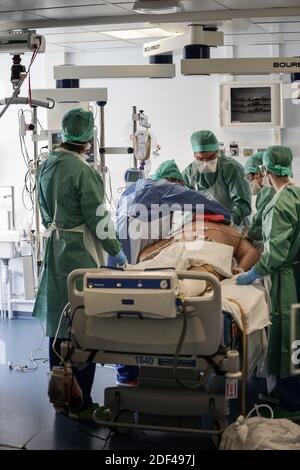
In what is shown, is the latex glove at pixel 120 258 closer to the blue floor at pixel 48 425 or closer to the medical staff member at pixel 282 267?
the medical staff member at pixel 282 267

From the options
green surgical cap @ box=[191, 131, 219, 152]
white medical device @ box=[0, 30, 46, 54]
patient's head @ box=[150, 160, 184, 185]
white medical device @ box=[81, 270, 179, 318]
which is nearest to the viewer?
white medical device @ box=[81, 270, 179, 318]

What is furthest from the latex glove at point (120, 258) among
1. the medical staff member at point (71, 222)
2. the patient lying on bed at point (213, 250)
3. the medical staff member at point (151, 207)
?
the medical staff member at point (151, 207)

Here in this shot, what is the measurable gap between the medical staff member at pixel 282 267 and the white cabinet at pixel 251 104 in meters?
2.88

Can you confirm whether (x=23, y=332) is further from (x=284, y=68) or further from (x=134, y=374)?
(x=284, y=68)

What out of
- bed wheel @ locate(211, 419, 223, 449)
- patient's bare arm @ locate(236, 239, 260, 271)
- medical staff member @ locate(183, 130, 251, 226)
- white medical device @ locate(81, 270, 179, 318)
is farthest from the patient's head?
bed wheel @ locate(211, 419, 223, 449)

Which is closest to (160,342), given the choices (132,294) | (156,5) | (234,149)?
(132,294)

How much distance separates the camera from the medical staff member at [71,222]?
388 cm

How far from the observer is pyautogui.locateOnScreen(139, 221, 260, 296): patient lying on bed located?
3898mm

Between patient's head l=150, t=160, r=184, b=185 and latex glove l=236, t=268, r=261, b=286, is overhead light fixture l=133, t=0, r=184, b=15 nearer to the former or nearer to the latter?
patient's head l=150, t=160, r=184, b=185

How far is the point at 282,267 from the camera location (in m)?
3.80

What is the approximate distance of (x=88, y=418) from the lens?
393 centimetres

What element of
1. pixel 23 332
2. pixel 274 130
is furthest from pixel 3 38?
pixel 274 130

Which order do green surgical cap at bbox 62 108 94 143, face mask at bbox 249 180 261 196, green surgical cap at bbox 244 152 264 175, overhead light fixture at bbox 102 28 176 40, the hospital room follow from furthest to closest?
face mask at bbox 249 180 261 196 < green surgical cap at bbox 244 152 264 175 < overhead light fixture at bbox 102 28 176 40 < green surgical cap at bbox 62 108 94 143 < the hospital room
